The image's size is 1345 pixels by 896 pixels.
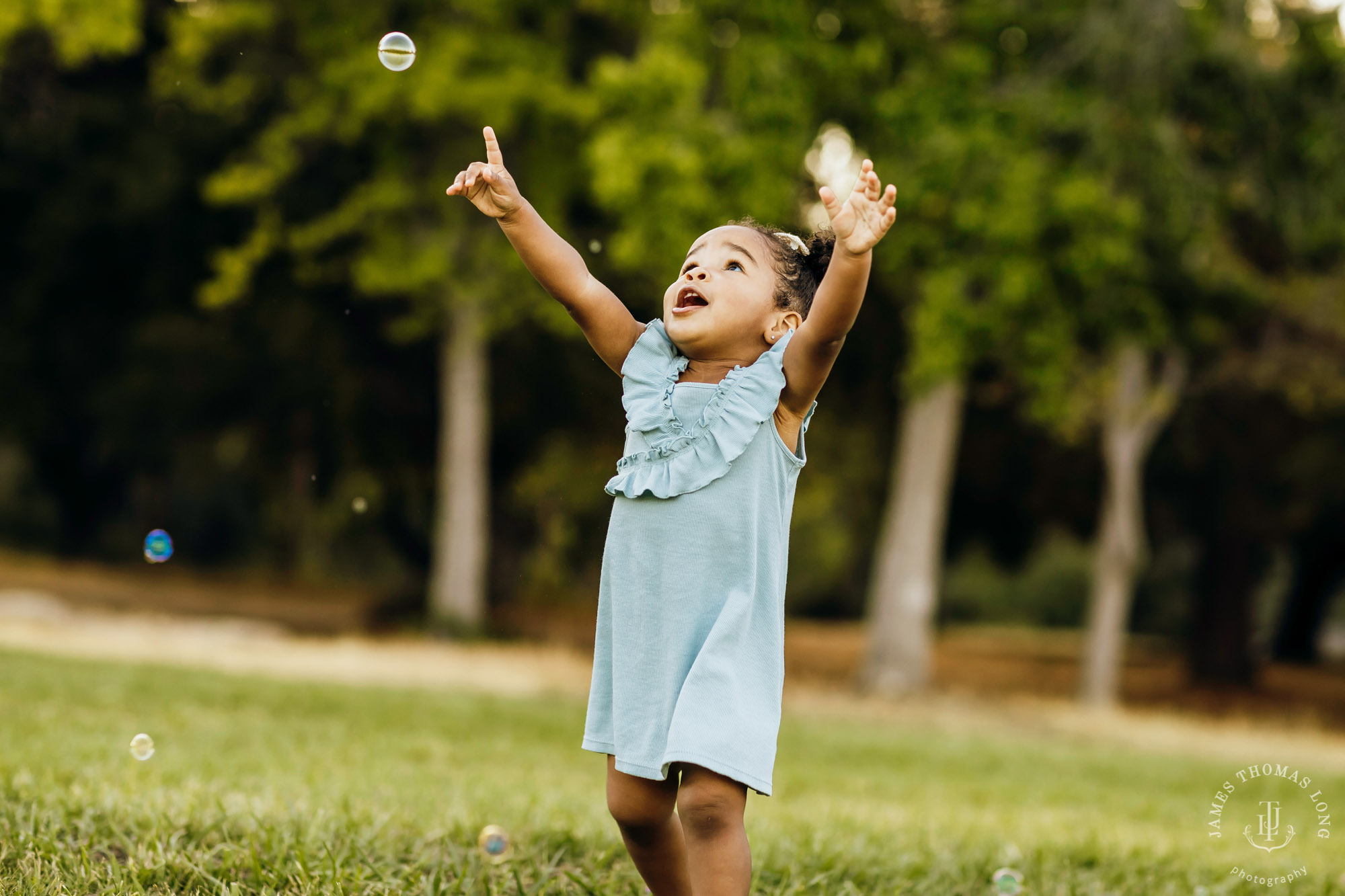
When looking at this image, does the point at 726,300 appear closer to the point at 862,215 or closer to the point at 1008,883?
the point at 862,215

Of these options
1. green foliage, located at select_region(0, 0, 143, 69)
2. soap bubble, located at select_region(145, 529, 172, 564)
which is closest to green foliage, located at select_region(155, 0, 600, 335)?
green foliage, located at select_region(0, 0, 143, 69)

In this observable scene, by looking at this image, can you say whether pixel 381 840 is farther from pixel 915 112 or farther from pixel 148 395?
pixel 148 395

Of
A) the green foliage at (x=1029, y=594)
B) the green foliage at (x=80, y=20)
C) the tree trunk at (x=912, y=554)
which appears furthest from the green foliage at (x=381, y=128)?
the green foliage at (x=1029, y=594)

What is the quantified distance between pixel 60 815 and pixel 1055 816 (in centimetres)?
493

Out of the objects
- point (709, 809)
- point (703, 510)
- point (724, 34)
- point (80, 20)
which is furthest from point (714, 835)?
point (80, 20)

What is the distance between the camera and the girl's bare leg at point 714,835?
2523mm

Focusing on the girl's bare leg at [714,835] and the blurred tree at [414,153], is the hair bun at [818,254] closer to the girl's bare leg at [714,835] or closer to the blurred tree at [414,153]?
the girl's bare leg at [714,835]

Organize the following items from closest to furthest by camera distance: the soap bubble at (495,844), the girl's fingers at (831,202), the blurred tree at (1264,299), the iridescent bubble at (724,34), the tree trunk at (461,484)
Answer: the girl's fingers at (831,202)
the soap bubble at (495,844)
the blurred tree at (1264,299)
the iridescent bubble at (724,34)
the tree trunk at (461,484)

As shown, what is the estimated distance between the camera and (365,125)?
51.5 feet

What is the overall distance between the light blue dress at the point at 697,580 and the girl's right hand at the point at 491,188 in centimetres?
55

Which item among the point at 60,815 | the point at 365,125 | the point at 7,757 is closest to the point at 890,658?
the point at 365,125

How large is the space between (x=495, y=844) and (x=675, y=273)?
29.7ft

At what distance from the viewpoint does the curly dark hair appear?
2986 millimetres

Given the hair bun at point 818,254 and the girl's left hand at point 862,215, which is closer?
the girl's left hand at point 862,215
